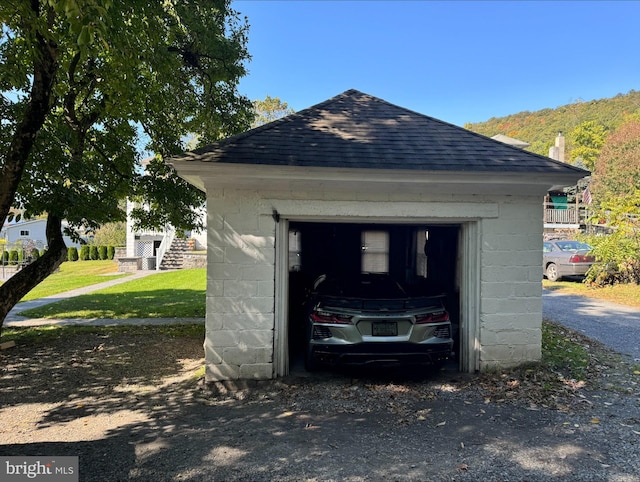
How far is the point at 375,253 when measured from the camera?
10297 millimetres

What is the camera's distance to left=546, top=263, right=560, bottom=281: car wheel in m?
15.0

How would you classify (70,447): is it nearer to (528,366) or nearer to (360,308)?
(360,308)

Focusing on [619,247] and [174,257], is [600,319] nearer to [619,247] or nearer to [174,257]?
[619,247]

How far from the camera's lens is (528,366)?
557cm

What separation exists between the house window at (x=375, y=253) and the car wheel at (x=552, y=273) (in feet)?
27.6

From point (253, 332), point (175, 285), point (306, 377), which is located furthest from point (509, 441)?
point (175, 285)

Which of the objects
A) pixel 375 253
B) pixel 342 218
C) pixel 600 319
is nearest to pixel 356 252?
pixel 375 253

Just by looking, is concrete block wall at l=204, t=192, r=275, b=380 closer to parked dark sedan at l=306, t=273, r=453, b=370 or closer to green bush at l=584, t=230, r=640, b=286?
parked dark sedan at l=306, t=273, r=453, b=370

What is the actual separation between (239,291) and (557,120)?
65.1m

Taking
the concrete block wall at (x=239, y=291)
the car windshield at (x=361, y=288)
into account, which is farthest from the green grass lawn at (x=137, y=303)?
the concrete block wall at (x=239, y=291)

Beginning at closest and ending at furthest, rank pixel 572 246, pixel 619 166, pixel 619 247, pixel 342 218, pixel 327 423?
pixel 327 423, pixel 342 218, pixel 619 247, pixel 572 246, pixel 619 166

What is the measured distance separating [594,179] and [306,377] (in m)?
39.3

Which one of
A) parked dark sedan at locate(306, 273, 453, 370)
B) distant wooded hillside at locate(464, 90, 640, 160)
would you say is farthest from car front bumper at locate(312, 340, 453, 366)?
distant wooded hillside at locate(464, 90, 640, 160)

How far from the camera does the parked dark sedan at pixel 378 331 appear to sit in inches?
197
